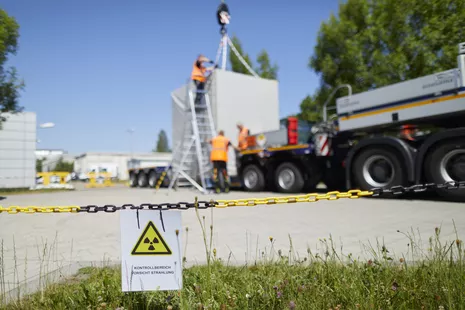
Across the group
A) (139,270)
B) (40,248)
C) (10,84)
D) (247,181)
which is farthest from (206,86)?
(139,270)

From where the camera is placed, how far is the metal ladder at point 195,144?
12195mm

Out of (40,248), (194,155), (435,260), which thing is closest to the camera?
(435,260)

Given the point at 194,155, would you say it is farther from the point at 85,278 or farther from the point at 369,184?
the point at 85,278

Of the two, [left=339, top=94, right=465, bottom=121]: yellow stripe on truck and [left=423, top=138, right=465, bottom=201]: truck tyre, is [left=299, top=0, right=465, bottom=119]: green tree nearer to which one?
[left=339, top=94, right=465, bottom=121]: yellow stripe on truck

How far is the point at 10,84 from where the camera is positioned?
34.4ft

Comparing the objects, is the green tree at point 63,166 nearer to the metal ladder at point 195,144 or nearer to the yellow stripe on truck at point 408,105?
the metal ladder at point 195,144

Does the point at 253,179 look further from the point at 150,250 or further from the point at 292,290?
the point at 150,250

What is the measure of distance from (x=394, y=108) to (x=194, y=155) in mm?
7070

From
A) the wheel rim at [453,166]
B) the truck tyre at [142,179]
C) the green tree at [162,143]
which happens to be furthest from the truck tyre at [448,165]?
the green tree at [162,143]

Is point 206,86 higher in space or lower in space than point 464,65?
higher

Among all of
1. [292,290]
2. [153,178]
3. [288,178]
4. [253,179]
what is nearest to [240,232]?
[292,290]

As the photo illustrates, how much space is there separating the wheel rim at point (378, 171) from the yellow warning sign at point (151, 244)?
6.61 metres

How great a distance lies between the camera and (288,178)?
10.6 meters

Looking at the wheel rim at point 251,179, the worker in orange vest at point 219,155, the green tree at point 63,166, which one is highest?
the green tree at point 63,166
